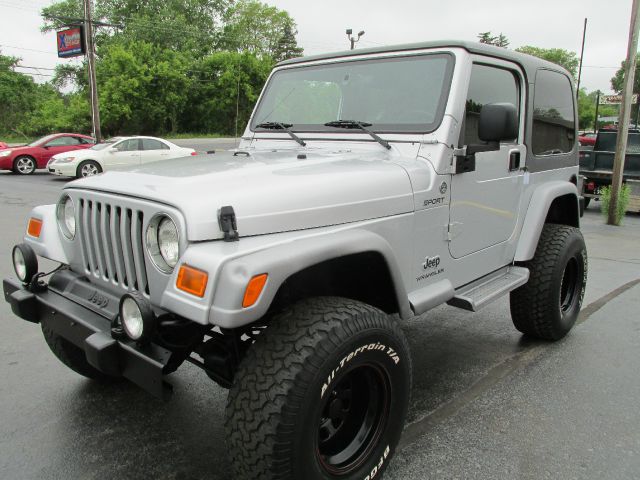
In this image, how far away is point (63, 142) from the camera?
18672 millimetres

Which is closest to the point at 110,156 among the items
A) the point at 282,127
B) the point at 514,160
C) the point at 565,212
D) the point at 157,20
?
the point at 282,127

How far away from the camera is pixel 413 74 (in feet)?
10.4

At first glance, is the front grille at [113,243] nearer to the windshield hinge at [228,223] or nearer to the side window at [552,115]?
the windshield hinge at [228,223]

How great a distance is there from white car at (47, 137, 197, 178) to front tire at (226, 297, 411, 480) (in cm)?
1396

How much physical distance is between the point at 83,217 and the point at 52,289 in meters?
0.44

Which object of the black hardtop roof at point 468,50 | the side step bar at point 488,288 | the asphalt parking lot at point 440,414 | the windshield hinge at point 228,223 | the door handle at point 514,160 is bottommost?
the asphalt parking lot at point 440,414

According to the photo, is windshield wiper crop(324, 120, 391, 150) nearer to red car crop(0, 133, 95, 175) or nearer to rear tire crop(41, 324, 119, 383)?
rear tire crop(41, 324, 119, 383)

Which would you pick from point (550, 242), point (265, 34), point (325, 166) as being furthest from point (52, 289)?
point (265, 34)

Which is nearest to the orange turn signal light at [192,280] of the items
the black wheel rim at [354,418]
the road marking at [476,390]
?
the black wheel rim at [354,418]

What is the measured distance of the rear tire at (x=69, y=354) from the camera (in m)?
3.12

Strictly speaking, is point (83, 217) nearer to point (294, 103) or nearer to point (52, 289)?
point (52, 289)

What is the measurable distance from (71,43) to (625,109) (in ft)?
83.1

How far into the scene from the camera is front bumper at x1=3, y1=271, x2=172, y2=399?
2070 mm

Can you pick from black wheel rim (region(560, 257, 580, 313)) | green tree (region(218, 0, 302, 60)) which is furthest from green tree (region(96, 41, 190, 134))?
black wheel rim (region(560, 257, 580, 313))
